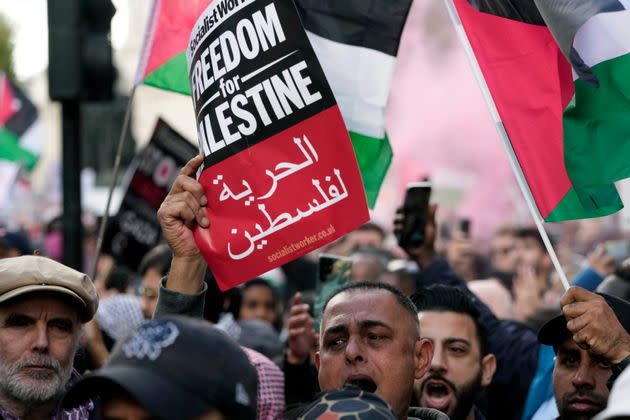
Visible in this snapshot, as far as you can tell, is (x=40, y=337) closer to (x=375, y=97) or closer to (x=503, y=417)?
(x=375, y=97)

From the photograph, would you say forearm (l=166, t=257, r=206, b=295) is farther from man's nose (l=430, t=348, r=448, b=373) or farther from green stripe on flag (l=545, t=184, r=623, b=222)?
man's nose (l=430, t=348, r=448, b=373)

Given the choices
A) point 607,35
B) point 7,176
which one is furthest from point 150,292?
point 7,176

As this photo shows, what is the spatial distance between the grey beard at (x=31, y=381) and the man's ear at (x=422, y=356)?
1136mm

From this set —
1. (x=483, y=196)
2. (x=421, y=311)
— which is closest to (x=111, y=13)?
(x=421, y=311)

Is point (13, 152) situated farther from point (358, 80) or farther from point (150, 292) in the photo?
point (358, 80)

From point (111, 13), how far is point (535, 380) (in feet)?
9.32

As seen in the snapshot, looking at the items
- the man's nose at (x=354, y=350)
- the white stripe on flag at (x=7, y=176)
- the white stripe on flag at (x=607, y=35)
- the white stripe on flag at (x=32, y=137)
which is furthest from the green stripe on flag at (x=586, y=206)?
the white stripe on flag at (x=32, y=137)

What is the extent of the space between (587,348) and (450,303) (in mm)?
1433

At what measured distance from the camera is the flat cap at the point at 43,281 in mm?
3406

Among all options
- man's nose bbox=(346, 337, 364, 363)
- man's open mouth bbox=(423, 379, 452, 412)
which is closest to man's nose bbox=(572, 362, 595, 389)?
man's open mouth bbox=(423, 379, 452, 412)

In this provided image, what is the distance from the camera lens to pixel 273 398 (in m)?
4.56

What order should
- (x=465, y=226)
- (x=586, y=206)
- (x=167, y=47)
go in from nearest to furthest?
(x=586, y=206) < (x=167, y=47) < (x=465, y=226)

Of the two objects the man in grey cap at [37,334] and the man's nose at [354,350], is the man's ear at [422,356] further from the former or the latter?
the man in grey cap at [37,334]

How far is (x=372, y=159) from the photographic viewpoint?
4777 mm
